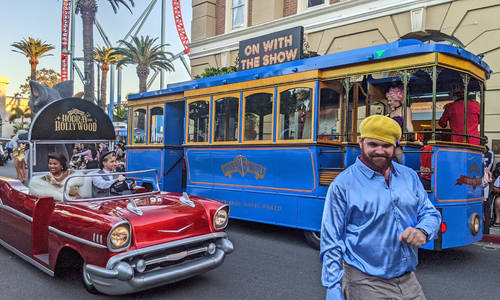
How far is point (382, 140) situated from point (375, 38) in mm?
11667

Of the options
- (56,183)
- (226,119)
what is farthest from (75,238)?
(226,119)

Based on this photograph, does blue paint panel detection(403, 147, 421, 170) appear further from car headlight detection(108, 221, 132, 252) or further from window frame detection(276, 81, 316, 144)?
car headlight detection(108, 221, 132, 252)

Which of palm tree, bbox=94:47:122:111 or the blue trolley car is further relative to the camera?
palm tree, bbox=94:47:122:111

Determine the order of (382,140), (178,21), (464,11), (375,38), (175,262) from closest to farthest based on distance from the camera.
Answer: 1. (382,140)
2. (175,262)
3. (464,11)
4. (375,38)
5. (178,21)

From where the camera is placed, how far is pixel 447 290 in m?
4.55

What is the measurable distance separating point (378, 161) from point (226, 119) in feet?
18.0

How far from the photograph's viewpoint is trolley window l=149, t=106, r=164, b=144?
359 inches

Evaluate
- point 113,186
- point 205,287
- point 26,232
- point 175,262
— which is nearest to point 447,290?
point 205,287

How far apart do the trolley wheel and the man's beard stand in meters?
4.19

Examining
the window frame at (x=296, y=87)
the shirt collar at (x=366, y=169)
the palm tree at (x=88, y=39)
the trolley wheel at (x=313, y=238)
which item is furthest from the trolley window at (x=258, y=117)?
the palm tree at (x=88, y=39)

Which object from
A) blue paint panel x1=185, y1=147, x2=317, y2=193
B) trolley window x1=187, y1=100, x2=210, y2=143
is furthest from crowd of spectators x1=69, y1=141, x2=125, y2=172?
blue paint panel x1=185, y1=147, x2=317, y2=193

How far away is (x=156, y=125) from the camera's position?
9.22 metres

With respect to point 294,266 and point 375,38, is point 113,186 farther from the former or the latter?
point 375,38

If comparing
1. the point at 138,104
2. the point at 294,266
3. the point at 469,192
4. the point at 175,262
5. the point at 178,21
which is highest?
the point at 178,21
